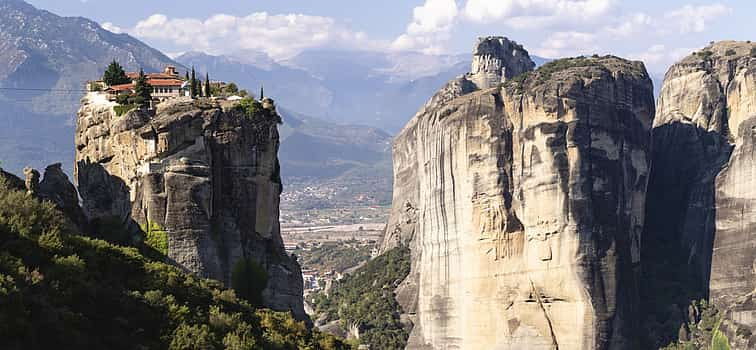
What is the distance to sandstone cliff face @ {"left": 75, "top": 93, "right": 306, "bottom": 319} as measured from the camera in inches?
1121

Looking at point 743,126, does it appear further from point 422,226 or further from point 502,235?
point 422,226

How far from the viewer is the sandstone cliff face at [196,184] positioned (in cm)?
2848

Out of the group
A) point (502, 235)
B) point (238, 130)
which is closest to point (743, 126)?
point (502, 235)

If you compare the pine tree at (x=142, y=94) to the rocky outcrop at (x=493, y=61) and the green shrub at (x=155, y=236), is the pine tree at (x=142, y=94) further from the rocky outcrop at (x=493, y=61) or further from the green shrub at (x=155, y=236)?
the rocky outcrop at (x=493, y=61)

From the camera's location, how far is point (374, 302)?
241 feet

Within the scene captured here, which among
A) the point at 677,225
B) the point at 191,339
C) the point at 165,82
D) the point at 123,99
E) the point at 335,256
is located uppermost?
the point at 165,82

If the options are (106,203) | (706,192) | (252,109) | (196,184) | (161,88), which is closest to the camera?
(106,203)

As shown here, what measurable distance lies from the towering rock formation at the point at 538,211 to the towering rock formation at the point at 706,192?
4.89m

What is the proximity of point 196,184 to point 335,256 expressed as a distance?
11657cm

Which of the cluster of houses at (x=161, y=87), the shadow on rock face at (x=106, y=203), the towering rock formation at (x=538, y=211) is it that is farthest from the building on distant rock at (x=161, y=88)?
the towering rock formation at (x=538, y=211)

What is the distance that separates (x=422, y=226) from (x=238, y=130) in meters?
38.2

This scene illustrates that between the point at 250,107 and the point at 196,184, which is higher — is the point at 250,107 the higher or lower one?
the higher one

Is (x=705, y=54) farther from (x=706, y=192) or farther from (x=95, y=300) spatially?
(x=95, y=300)

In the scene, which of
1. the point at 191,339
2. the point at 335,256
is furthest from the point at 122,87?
the point at 335,256
